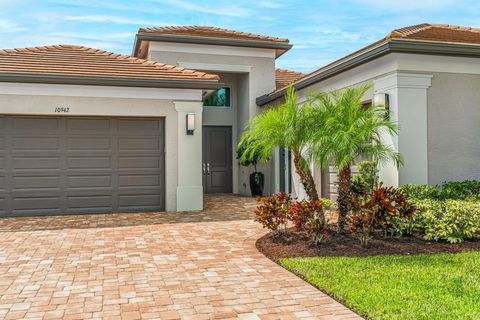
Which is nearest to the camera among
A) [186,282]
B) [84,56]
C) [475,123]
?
[186,282]

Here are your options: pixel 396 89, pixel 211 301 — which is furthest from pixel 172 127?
pixel 211 301

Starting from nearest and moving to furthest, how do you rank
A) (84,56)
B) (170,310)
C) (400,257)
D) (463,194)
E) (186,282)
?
Result: (170,310), (186,282), (400,257), (463,194), (84,56)

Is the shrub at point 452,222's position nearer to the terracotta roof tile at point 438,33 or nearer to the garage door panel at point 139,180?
the terracotta roof tile at point 438,33

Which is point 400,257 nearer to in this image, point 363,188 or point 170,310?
point 363,188

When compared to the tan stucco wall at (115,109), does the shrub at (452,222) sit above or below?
below

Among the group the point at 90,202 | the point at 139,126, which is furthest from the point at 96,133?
the point at 90,202

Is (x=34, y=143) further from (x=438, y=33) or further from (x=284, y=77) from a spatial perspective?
(x=284, y=77)

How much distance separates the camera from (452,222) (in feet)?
23.4

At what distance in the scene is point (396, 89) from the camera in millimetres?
8766

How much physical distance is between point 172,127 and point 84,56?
3.34 metres

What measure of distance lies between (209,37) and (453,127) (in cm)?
970

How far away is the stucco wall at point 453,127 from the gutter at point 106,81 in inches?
202

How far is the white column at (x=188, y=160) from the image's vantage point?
11547mm

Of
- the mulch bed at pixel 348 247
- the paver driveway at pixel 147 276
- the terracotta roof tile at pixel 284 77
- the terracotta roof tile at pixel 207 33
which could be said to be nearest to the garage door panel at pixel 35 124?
the paver driveway at pixel 147 276
